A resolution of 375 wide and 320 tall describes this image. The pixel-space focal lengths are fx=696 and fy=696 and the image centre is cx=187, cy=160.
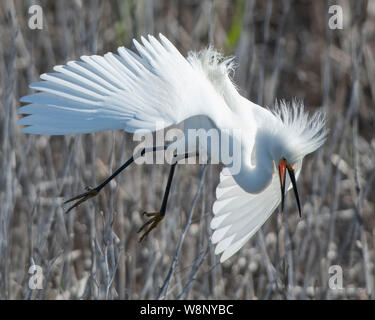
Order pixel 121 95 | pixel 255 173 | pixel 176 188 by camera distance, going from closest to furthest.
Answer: pixel 121 95
pixel 255 173
pixel 176 188

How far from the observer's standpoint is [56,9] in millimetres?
3199

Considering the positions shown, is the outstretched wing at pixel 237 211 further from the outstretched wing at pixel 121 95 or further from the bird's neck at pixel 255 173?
the outstretched wing at pixel 121 95

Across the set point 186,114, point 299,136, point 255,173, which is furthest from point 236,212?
point 186,114

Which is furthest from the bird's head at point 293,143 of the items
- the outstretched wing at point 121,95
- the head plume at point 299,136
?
the outstretched wing at point 121,95

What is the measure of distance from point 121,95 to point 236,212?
18.8 inches

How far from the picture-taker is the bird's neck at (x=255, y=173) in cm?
171

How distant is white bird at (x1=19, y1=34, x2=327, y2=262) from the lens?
1473mm

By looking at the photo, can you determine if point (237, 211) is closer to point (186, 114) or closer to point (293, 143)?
point (293, 143)

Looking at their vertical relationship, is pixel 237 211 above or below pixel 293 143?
below

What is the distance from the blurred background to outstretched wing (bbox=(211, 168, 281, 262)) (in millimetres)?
65

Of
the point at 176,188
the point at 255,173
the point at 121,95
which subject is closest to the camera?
the point at 121,95

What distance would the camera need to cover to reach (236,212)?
181 cm

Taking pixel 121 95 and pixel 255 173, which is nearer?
pixel 121 95
